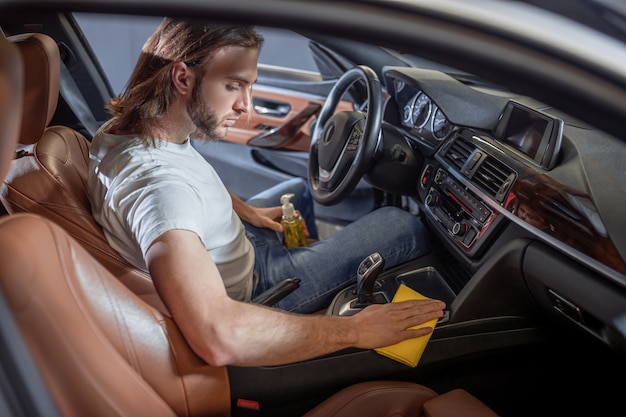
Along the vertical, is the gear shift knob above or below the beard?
below

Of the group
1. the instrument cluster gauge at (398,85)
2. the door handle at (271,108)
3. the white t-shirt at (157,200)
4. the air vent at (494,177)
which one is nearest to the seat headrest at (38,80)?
the white t-shirt at (157,200)

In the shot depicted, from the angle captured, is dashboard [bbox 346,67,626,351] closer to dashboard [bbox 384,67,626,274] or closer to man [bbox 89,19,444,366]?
dashboard [bbox 384,67,626,274]

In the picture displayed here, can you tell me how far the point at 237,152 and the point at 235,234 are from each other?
4.08 feet

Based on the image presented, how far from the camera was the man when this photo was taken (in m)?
1.06

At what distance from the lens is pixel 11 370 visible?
2.58 feet

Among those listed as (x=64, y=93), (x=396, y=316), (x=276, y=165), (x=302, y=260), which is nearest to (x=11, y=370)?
(x=396, y=316)

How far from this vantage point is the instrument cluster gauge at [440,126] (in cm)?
167

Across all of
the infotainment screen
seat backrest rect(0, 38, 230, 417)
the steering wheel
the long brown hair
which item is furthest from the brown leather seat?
the steering wheel

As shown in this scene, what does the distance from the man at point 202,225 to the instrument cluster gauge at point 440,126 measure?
394 mm

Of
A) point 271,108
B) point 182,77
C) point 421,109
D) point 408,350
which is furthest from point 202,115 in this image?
point 271,108

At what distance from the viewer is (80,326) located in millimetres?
884

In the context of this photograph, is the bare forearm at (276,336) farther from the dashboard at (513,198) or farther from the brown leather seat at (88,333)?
the dashboard at (513,198)

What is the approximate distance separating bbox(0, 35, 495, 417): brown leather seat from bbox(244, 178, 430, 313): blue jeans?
38 cm

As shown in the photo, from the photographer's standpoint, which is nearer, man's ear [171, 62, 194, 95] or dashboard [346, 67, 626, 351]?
dashboard [346, 67, 626, 351]
